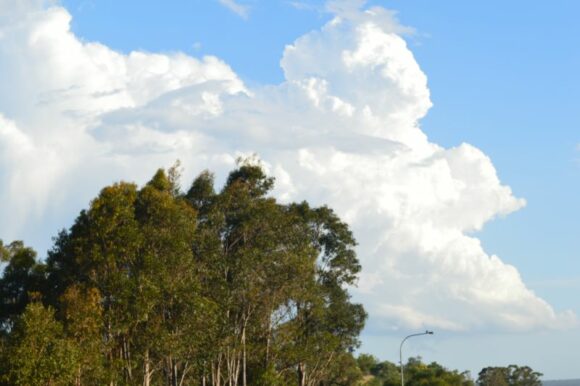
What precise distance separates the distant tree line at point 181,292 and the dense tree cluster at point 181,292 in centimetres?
10

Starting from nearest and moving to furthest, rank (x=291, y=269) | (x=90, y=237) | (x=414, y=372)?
(x=90, y=237), (x=291, y=269), (x=414, y=372)

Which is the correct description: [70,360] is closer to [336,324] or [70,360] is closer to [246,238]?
[246,238]

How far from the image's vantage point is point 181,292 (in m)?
64.6

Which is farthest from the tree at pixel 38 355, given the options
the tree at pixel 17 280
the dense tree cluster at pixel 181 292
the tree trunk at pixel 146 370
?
the tree at pixel 17 280

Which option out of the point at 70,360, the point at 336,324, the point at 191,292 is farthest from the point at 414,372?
the point at 70,360

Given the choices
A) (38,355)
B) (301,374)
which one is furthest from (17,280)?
(301,374)

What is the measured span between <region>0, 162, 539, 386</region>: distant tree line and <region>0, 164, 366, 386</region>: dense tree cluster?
0.34ft

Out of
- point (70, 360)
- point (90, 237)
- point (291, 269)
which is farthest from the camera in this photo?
point (291, 269)

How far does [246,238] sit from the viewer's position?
253 ft

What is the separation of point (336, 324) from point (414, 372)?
290 feet

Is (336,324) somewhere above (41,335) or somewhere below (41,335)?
above

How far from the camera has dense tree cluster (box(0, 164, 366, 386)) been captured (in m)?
57.7

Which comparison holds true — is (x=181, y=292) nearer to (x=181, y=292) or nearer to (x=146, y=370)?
(x=181, y=292)

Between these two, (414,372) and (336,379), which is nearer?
(336,379)
